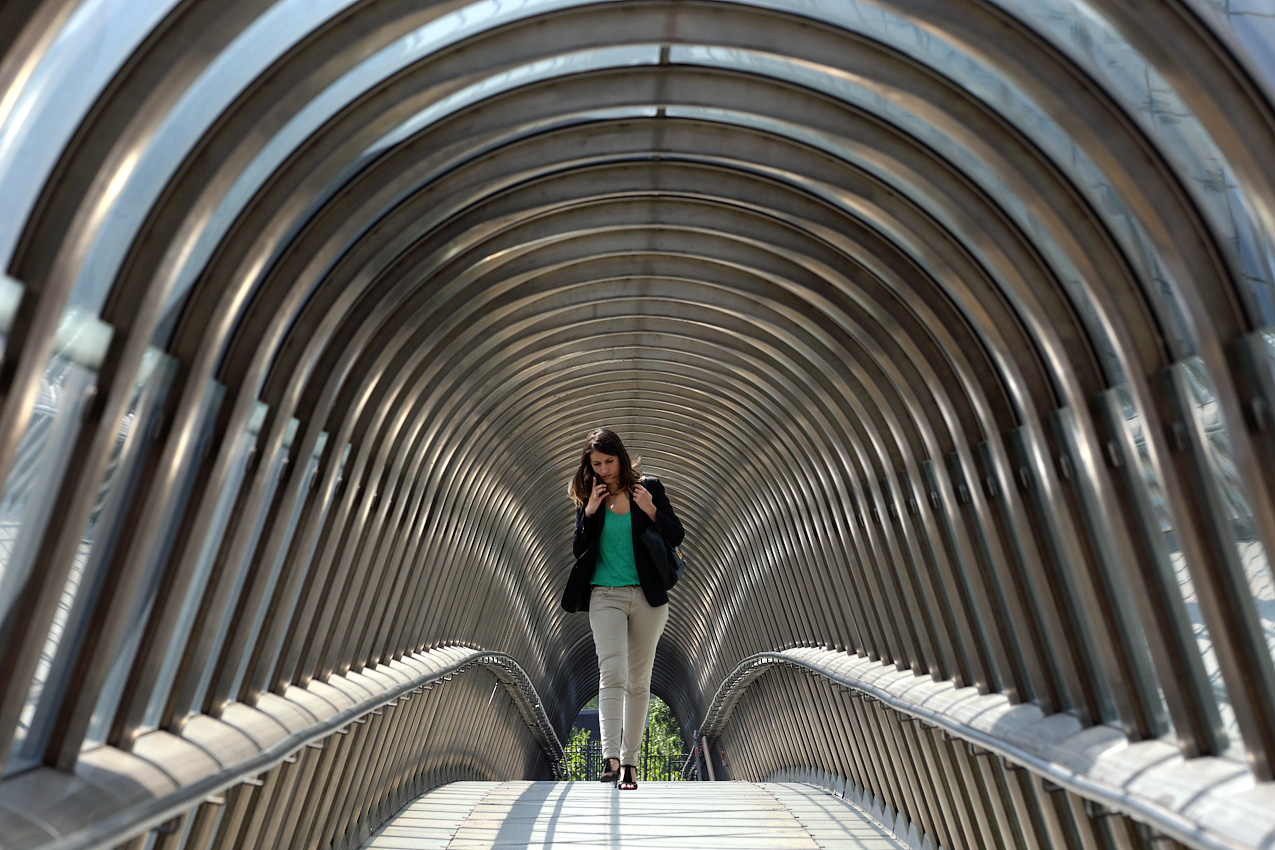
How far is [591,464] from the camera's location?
7949 millimetres

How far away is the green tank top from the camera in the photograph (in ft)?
26.4

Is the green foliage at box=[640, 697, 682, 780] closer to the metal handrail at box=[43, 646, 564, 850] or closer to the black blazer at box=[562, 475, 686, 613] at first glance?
the metal handrail at box=[43, 646, 564, 850]

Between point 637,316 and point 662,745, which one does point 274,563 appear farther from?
point 662,745

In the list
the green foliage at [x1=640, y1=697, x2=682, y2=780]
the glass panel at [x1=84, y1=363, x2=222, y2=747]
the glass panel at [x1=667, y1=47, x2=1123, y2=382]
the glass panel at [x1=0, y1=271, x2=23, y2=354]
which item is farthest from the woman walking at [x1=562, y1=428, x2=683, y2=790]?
the green foliage at [x1=640, y1=697, x2=682, y2=780]

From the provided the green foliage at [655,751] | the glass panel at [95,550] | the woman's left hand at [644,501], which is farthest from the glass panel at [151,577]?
the green foliage at [655,751]

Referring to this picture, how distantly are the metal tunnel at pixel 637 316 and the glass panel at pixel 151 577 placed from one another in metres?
0.02

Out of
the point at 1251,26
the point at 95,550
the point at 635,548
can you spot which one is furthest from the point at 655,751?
the point at 1251,26

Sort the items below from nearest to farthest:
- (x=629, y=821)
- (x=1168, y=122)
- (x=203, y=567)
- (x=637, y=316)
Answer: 1. (x=1168, y=122)
2. (x=203, y=567)
3. (x=629, y=821)
4. (x=637, y=316)

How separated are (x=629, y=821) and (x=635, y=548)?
295 cm

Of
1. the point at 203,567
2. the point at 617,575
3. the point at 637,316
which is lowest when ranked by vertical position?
the point at 203,567

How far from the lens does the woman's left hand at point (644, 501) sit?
A: 7883 millimetres

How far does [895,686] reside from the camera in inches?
373

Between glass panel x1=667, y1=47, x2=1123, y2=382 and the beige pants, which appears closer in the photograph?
glass panel x1=667, y1=47, x2=1123, y2=382

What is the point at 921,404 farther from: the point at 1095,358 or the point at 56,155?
the point at 56,155
